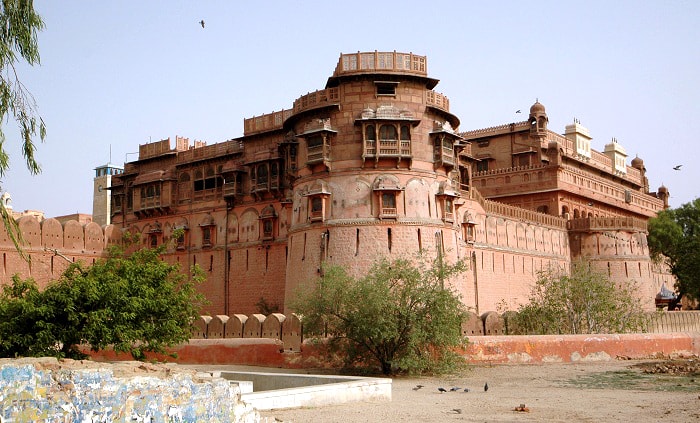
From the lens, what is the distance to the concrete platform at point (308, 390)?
15859 mm

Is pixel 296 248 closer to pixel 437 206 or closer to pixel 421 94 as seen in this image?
pixel 437 206

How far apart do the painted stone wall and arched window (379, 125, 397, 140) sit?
22.6 meters

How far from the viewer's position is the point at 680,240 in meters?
55.0

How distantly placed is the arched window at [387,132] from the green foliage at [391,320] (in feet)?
29.0

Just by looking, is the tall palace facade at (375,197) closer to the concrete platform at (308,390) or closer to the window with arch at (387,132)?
the window with arch at (387,132)

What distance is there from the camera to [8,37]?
13.2 m

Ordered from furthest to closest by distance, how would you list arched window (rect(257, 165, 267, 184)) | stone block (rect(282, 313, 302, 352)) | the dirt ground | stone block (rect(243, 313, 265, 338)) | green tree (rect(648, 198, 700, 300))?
green tree (rect(648, 198, 700, 300)) → arched window (rect(257, 165, 267, 184)) → stone block (rect(243, 313, 265, 338)) → stone block (rect(282, 313, 302, 352)) → the dirt ground

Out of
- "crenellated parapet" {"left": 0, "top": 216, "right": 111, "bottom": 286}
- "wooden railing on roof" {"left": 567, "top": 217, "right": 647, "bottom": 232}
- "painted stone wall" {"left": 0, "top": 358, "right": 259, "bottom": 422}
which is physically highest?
"wooden railing on roof" {"left": 567, "top": 217, "right": 647, "bottom": 232}

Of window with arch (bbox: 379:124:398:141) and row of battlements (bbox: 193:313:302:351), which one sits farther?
window with arch (bbox: 379:124:398:141)

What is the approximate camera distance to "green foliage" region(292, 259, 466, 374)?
24562mm

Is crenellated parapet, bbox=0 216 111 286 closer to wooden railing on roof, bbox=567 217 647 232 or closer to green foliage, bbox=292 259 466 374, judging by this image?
green foliage, bbox=292 259 466 374

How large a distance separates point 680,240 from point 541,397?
131ft

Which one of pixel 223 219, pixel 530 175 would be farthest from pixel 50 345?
pixel 530 175

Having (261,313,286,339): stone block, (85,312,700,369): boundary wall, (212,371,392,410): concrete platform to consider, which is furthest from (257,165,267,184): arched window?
(212,371,392,410): concrete platform
